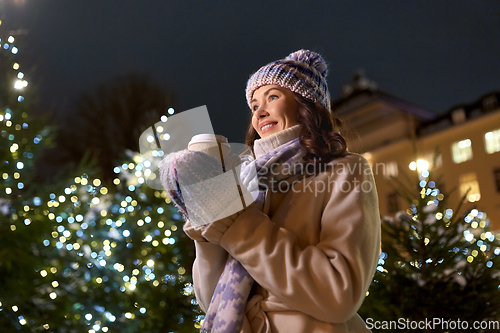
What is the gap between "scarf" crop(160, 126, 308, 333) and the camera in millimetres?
1278

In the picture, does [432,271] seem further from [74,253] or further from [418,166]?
[74,253]

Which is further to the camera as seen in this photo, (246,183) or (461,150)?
(461,150)

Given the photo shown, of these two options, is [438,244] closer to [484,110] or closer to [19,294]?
[19,294]

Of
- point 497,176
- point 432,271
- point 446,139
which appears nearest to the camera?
point 432,271

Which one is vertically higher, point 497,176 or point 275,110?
point 275,110

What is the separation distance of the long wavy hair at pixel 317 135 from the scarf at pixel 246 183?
0.03 meters

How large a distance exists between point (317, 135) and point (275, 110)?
0.65 ft

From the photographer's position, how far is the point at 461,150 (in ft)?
65.8

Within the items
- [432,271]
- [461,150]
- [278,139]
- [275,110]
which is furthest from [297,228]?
[461,150]

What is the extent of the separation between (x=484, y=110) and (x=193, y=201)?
21106mm

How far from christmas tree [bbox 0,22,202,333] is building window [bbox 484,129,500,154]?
1824 centimetres

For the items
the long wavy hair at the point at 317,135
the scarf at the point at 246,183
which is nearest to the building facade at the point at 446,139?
the long wavy hair at the point at 317,135

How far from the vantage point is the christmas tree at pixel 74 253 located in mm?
4270

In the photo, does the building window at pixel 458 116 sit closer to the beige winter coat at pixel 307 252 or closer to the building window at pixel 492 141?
the building window at pixel 492 141
